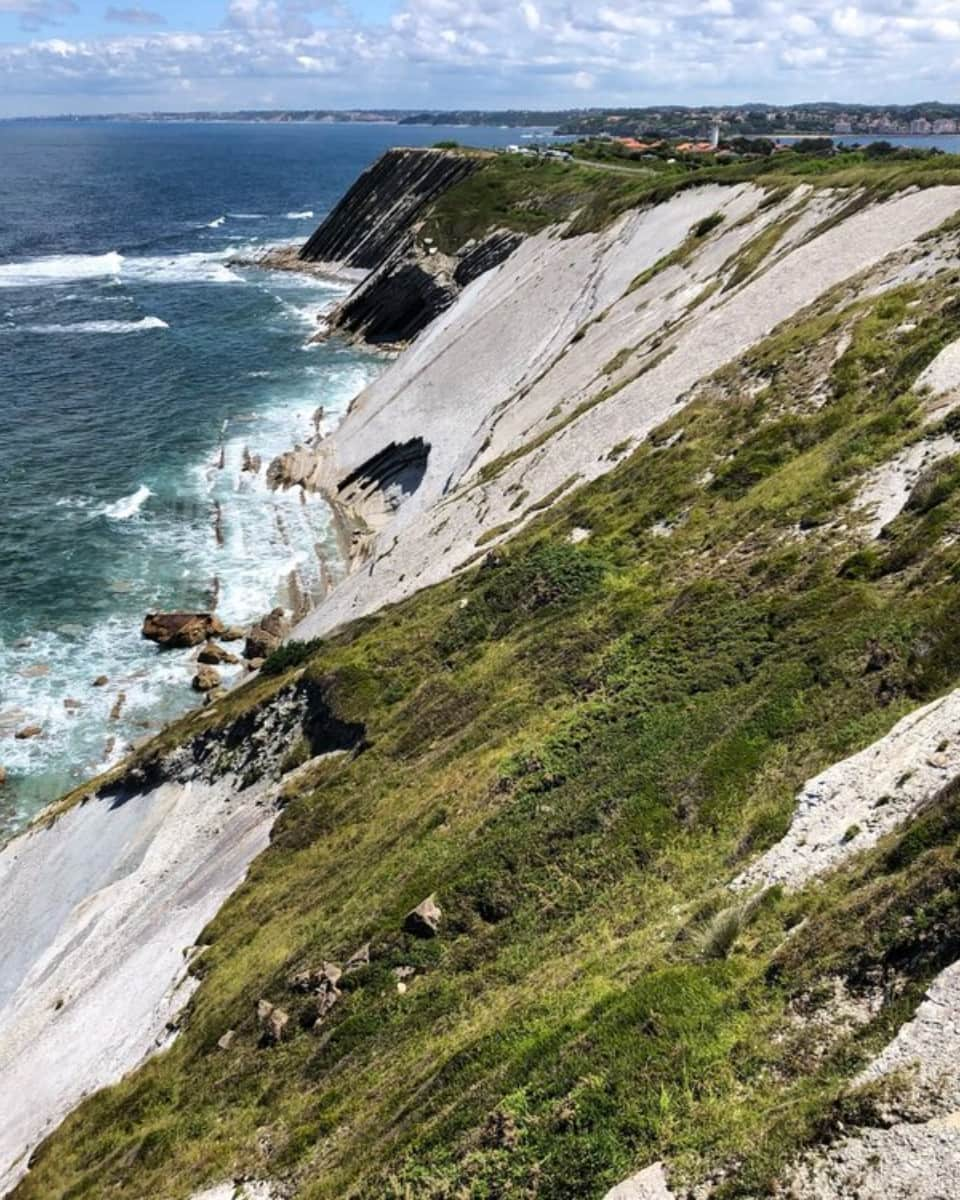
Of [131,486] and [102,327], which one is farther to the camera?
[102,327]

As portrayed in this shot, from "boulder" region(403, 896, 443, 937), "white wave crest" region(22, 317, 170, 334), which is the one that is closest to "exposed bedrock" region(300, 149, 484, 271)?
"white wave crest" region(22, 317, 170, 334)

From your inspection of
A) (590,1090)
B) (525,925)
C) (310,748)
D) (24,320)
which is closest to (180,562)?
(310,748)

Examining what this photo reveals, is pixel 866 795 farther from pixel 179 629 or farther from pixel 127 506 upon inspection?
pixel 127 506

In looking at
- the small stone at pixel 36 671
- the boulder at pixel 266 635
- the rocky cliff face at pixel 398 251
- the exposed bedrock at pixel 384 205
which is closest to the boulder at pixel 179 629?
the boulder at pixel 266 635

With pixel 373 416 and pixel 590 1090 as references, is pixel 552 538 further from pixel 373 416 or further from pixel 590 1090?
pixel 373 416

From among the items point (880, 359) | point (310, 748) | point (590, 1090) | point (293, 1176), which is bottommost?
point (310, 748)

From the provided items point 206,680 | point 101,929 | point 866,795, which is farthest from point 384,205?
point 866,795
